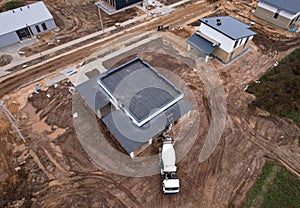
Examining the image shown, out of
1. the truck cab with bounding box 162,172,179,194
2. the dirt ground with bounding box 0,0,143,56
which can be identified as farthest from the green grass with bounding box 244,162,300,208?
the dirt ground with bounding box 0,0,143,56

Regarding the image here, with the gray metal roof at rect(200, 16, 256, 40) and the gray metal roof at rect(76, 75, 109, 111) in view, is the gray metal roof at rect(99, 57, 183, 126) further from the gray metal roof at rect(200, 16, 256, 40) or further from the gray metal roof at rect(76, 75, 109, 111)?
the gray metal roof at rect(200, 16, 256, 40)

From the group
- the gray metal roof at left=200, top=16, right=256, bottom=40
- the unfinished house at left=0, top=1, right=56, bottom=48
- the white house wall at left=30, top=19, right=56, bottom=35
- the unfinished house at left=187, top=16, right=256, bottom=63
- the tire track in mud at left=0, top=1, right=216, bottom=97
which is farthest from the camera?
the white house wall at left=30, top=19, right=56, bottom=35

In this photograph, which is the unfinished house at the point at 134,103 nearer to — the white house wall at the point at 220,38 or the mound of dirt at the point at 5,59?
the white house wall at the point at 220,38

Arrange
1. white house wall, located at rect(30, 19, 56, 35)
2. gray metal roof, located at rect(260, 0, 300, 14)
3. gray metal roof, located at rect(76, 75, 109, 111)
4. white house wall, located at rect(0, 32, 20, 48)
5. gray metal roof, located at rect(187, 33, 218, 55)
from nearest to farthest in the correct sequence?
gray metal roof, located at rect(76, 75, 109, 111), gray metal roof, located at rect(187, 33, 218, 55), white house wall, located at rect(0, 32, 20, 48), gray metal roof, located at rect(260, 0, 300, 14), white house wall, located at rect(30, 19, 56, 35)

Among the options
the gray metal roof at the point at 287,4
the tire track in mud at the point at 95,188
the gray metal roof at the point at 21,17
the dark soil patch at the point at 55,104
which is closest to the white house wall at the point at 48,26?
the gray metal roof at the point at 21,17

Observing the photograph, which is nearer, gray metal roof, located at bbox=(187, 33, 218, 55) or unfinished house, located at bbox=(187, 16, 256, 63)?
unfinished house, located at bbox=(187, 16, 256, 63)

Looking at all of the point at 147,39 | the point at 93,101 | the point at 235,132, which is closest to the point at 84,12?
the point at 147,39

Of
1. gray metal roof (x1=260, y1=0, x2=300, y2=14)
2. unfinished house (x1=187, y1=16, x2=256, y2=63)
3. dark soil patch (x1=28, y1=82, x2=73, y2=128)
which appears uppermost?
gray metal roof (x1=260, y1=0, x2=300, y2=14)
